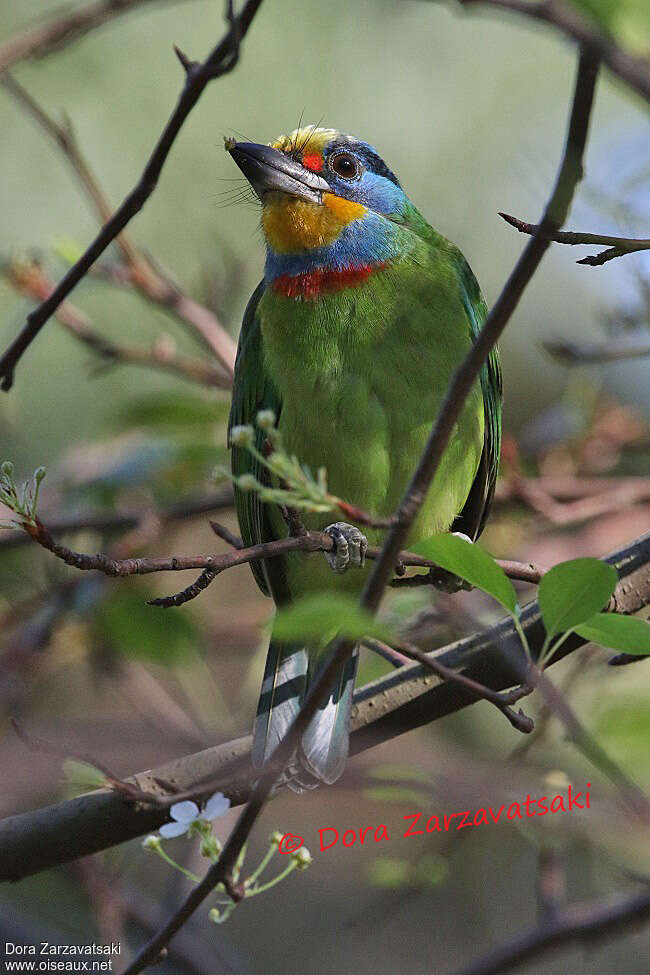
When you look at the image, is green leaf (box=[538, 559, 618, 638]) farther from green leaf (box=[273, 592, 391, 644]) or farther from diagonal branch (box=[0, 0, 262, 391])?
diagonal branch (box=[0, 0, 262, 391])

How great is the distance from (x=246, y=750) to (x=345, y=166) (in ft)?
5.28

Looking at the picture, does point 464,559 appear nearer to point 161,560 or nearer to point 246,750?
point 161,560

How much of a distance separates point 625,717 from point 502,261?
443cm

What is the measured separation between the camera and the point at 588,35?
3.28ft

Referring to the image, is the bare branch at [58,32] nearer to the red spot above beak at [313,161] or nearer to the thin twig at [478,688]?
the red spot above beak at [313,161]

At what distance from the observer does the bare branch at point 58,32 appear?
6.02 ft

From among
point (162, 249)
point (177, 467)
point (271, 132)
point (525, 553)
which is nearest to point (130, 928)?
point (177, 467)

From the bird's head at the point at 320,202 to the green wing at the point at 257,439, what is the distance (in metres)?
0.22

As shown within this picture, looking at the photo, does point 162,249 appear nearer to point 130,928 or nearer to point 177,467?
point 177,467

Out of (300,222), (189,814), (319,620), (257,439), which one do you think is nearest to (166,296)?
Answer: (300,222)

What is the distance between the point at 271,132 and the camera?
6.16m

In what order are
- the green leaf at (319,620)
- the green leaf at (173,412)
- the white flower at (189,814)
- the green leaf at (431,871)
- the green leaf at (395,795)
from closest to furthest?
the green leaf at (319,620) → the white flower at (189,814) → the green leaf at (395,795) → the green leaf at (431,871) → the green leaf at (173,412)

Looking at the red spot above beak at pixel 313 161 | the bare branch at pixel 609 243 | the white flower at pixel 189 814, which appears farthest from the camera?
the red spot above beak at pixel 313 161

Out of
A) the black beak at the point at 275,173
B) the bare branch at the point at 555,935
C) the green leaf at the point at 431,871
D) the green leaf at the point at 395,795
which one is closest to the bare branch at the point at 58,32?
the black beak at the point at 275,173
